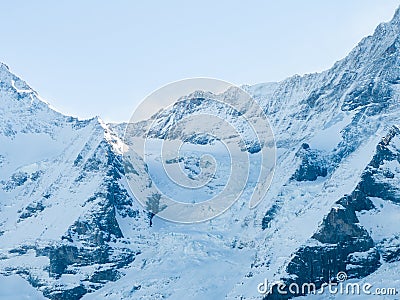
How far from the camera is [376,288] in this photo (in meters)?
199

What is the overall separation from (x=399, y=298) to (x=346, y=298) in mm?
14298

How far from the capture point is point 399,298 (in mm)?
189125

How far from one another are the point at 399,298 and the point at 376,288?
10085 millimetres

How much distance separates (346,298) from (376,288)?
6.96 meters
